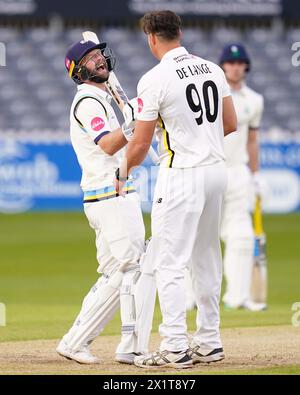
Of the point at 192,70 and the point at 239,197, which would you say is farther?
the point at 239,197

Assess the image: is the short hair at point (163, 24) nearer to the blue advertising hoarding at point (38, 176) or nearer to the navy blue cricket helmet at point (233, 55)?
the navy blue cricket helmet at point (233, 55)

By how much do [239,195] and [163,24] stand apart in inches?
178

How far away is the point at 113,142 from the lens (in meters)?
7.11

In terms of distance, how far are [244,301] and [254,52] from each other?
1632cm

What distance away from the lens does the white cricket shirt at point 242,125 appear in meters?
11.3

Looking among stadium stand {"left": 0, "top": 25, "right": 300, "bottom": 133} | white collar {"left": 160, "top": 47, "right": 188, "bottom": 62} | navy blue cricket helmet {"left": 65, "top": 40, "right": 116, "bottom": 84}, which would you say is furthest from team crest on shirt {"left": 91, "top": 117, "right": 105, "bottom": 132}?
stadium stand {"left": 0, "top": 25, "right": 300, "bottom": 133}

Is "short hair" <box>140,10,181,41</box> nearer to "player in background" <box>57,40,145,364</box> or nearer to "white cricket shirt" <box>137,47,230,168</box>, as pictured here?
"white cricket shirt" <box>137,47,230,168</box>

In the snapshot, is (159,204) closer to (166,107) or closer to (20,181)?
(166,107)

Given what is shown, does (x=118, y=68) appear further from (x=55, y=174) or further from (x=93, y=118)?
(x=93, y=118)

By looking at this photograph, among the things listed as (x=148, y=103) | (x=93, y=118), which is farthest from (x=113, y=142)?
(x=148, y=103)

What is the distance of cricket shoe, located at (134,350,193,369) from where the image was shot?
694 cm

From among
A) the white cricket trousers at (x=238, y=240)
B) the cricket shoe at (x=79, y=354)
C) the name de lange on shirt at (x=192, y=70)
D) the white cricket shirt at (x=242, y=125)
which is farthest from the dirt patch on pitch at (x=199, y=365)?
the white cricket shirt at (x=242, y=125)

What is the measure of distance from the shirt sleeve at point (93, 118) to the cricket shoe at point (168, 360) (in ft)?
4.84
